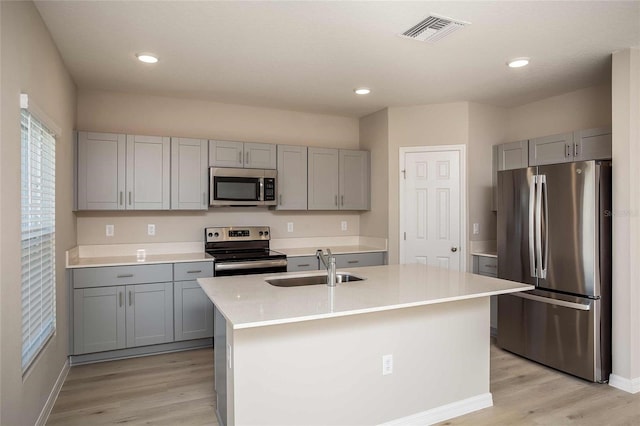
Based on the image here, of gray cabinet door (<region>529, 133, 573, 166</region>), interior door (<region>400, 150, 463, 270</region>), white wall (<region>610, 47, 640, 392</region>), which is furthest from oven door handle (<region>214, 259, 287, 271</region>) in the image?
white wall (<region>610, 47, 640, 392</region>)

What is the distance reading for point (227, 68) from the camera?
3424mm

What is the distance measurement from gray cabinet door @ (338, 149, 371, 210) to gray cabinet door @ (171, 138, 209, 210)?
162cm

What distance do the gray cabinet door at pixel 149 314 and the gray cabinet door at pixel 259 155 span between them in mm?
1518

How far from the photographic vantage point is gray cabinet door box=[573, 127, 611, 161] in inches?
136

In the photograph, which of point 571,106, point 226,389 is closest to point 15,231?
point 226,389

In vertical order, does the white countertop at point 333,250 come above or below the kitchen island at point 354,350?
above

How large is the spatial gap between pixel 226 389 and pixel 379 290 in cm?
104

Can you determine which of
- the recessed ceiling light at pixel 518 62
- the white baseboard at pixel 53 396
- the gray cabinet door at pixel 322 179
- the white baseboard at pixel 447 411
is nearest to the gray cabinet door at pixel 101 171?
the white baseboard at pixel 53 396

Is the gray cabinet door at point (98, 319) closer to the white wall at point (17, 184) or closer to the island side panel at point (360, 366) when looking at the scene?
the white wall at point (17, 184)

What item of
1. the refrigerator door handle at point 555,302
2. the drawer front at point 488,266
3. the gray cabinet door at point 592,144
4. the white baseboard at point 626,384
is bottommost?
the white baseboard at point 626,384

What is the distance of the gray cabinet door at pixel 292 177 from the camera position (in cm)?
459

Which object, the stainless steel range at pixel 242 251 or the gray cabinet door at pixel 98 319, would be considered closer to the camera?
the gray cabinet door at pixel 98 319

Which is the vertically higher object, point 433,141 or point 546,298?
point 433,141

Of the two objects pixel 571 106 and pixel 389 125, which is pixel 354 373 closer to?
pixel 389 125
